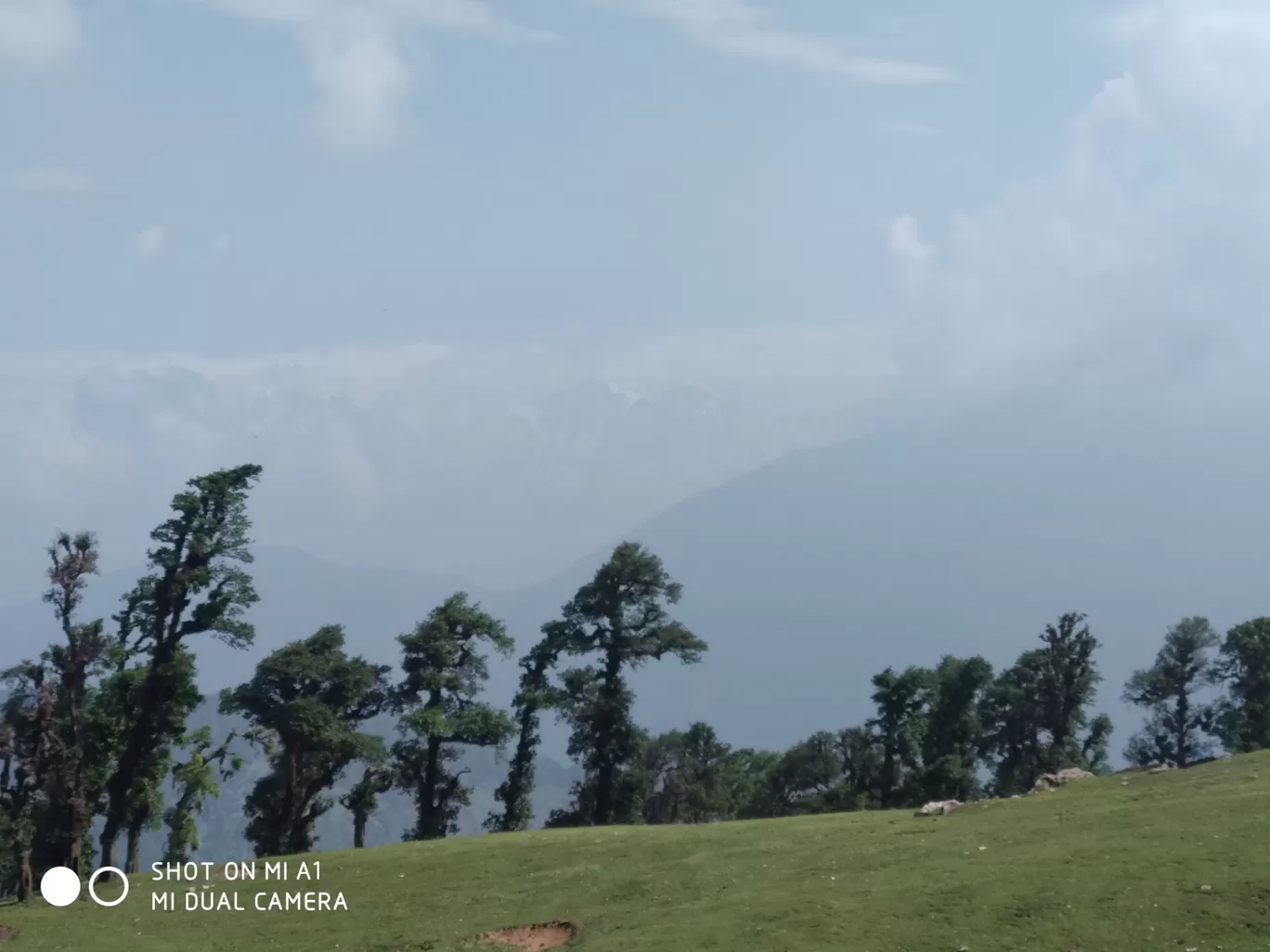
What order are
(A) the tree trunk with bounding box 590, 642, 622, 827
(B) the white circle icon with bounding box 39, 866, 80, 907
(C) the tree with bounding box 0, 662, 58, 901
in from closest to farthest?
1. (B) the white circle icon with bounding box 39, 866, 80, 907
2. (C) the tree with bounding box 0, 662, 58, 901
3. (A) the tree trunk with bounding box 590, 642, 622, 827

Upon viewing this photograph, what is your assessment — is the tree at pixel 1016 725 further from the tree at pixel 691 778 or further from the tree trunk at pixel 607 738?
the tree trunk at pixel 607 738

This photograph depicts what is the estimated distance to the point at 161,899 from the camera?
46.5 metres

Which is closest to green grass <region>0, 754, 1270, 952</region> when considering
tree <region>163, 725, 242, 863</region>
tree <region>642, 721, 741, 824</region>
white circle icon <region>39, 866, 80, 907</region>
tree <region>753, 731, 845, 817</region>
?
white circle icon <region>39, 866, 80, 907</region>

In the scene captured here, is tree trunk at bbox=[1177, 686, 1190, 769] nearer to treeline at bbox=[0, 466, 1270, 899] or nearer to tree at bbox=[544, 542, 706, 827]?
treeline at bbox=[0, 466, 1270, 899]

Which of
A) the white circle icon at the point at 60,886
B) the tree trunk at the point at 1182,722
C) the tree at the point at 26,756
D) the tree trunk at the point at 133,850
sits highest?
the tree trunk at the point at 1182,722

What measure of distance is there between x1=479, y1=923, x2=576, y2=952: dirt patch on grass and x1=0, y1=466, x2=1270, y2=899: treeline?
2340cm

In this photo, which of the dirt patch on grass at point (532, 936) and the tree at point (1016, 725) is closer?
the dirt patch on grass at point (532, 936)

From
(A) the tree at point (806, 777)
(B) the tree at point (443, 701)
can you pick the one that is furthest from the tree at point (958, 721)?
(B) the tree at point (443, 701)

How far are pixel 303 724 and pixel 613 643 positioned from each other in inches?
739

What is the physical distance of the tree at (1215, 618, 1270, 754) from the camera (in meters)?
79.2

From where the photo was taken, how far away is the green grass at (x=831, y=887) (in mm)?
31625

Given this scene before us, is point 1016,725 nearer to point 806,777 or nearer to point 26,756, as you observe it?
point 806,777

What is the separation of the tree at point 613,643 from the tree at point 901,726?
1534cm

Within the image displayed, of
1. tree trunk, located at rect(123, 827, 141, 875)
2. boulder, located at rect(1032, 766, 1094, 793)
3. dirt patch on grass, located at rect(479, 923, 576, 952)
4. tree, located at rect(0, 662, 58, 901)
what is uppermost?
tree, located at rect(0, 662, 58, 901)
